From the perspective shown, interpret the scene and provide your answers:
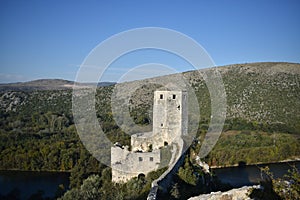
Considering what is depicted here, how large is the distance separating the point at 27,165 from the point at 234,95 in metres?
23.6

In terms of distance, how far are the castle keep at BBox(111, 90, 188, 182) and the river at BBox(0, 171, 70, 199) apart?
7.93 metres

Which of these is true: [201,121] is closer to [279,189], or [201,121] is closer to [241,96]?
[241,96]

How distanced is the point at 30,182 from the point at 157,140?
43.9ft

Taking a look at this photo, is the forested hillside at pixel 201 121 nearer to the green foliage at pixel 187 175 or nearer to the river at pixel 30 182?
the river at pixel 30 182

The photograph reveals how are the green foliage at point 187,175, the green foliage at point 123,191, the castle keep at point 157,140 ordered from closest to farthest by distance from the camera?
the green foliage at point 123,191
the green foliage at point 187,175
the castle keep at point 157,140

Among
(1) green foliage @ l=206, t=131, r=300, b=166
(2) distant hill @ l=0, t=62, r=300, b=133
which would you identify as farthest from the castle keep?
(1) green foliage @ l=206, t=131, r=300, b=166

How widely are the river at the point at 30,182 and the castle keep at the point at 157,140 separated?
7.93 meters

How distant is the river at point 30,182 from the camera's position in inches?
762

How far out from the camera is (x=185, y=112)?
1337cm

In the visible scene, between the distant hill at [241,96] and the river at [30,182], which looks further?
the distant hill at [241,96]

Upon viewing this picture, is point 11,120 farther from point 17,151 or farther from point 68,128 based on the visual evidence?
point 17,151

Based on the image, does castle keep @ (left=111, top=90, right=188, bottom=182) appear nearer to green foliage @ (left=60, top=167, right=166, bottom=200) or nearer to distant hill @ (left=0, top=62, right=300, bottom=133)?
green foliage @ (left=60, top=167, right=166, bottom=200)

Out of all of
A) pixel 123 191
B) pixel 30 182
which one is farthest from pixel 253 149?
pixel 123 191

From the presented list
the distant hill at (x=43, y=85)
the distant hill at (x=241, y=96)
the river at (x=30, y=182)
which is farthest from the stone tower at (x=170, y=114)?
the distant hill at (x=43, y=85)
